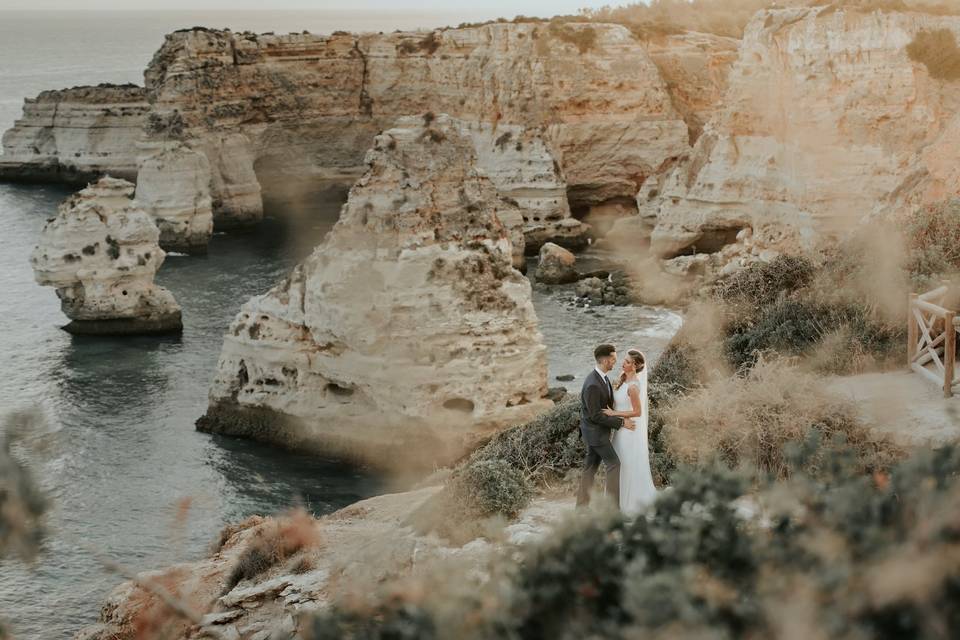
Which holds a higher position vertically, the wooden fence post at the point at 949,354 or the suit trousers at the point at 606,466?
the wooden fence post at the point at 949,354

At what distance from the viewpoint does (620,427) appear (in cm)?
971

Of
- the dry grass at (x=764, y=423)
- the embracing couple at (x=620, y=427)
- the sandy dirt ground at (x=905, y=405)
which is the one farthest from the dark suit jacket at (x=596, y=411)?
the sandy dirt ground at (x=905, y=405)

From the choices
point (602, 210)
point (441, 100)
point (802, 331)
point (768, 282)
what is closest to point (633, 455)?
point (802, 331)

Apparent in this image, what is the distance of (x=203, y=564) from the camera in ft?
44.2

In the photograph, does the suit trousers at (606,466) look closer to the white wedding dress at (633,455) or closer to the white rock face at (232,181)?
the white wedding dress at (633,455)

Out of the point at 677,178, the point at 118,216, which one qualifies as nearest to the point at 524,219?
the point at 677,178

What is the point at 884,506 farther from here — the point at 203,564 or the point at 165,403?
the point at 165,403

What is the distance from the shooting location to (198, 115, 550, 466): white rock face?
20578 mm

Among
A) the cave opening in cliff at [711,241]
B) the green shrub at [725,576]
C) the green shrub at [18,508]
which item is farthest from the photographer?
the cave opening in cliff at [711,241]

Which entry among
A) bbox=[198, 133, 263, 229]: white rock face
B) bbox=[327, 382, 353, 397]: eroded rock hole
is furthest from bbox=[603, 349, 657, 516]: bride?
bbox=[198, 133, 263, 229]: white rock face

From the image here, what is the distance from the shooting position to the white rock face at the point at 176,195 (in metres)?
44.0

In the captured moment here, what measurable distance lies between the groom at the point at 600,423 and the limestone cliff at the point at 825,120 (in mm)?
17312

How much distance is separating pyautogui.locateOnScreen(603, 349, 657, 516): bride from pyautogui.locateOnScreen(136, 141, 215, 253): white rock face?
36.0m

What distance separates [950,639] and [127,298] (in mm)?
29345
